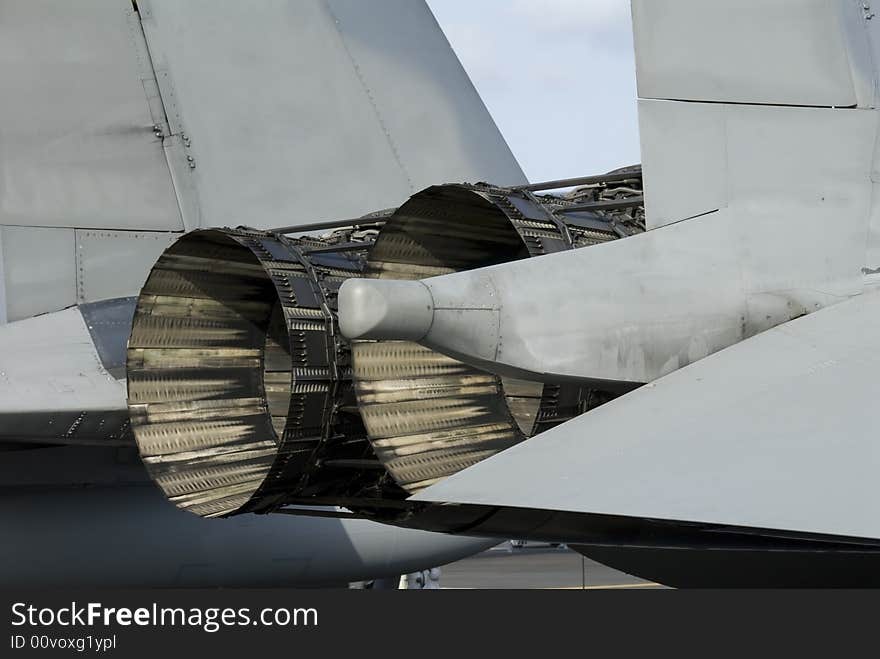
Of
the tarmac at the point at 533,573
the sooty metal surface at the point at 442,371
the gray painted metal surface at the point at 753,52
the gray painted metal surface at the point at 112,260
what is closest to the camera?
the gray painted metal surface at the point at 753,52

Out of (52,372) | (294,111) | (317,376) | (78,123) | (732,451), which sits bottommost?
(732,451)

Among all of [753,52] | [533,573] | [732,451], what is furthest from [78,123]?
[533,573]

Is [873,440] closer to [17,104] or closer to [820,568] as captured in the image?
[820,568]

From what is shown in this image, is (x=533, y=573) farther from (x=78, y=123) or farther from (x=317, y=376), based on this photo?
(x=317, y=376)

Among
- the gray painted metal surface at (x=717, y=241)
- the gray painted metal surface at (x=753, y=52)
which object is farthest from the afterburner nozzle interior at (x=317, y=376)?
the gray painted metal surface at (x=753, y=52)

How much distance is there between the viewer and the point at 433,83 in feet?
25.9

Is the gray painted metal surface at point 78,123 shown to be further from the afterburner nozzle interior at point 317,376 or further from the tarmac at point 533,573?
the tarmac at point 533,573

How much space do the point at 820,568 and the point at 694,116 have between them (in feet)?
5.96

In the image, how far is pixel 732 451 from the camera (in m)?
2.72

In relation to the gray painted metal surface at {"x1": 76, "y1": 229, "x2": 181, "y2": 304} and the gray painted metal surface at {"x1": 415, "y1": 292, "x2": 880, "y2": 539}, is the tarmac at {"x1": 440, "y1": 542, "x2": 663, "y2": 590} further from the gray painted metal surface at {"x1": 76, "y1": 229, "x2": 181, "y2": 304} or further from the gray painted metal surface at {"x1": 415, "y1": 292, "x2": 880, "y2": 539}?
the gray painted metal surface at {"x1": 415, "y1": 292, "x2": 880, "y2": 539}

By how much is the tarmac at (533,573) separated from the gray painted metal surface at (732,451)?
12.5 meters

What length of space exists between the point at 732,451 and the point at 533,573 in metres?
18.4

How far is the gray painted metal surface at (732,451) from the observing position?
250cm

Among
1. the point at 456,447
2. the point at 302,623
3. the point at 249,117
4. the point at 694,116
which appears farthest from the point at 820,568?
the point at 249,117
